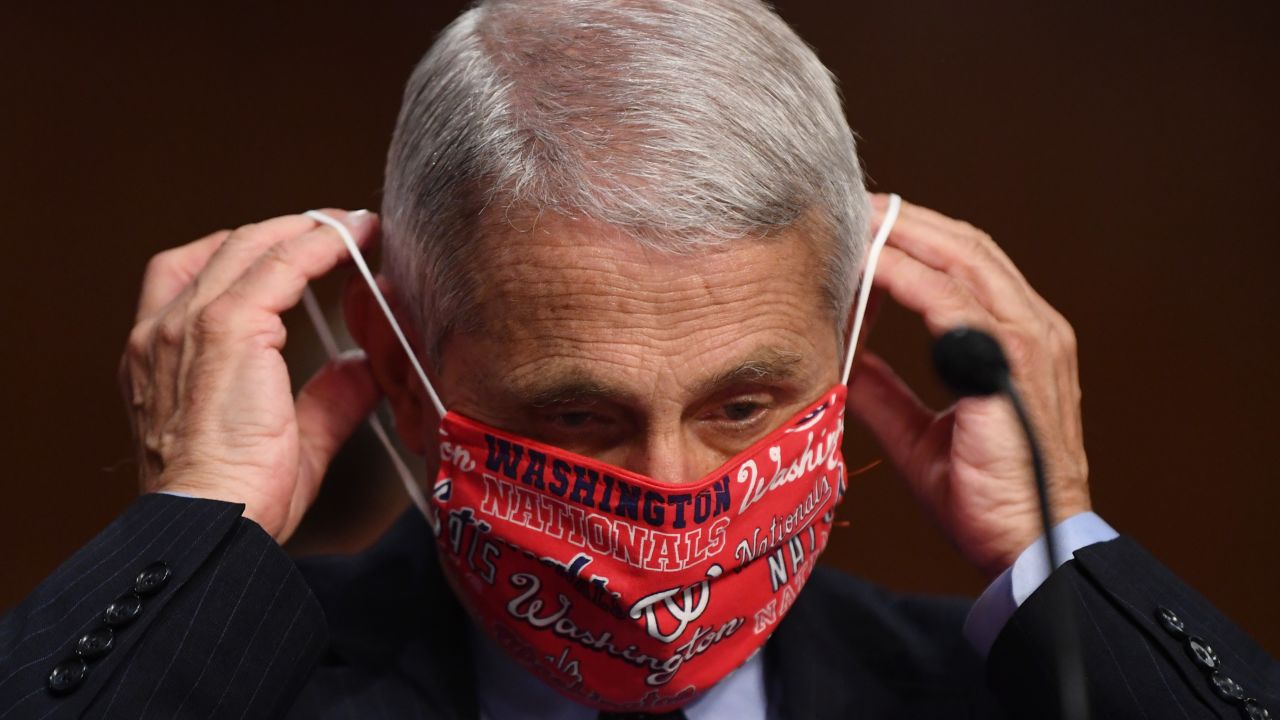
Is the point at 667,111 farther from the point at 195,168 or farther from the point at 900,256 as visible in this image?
the point at 195,168

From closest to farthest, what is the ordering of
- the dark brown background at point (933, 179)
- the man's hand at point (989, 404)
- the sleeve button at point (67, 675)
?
the sleeve button at point (67, 675) < the man's hand at point (989, 404) < the dark brown background at point (933, 179)

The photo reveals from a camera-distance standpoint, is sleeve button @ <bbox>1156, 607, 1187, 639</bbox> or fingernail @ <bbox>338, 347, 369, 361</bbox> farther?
fingernail @ <bbox>338, 347, 369, 361</bbox>

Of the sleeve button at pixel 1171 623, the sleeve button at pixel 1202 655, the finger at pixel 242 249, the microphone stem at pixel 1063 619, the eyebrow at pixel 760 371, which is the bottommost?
the sleeve button at pixel 1202 655

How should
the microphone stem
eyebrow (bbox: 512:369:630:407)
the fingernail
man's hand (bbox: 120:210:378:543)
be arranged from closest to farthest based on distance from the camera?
the microphone stem
eyebrow (bbox: 512:369:630:407)
man's hand (bbox: 120:210:378:543)
the fingernail

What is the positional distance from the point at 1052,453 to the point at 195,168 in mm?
2125

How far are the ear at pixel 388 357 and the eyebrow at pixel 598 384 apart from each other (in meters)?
0.32

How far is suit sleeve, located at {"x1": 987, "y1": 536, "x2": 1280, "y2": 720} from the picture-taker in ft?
5.92

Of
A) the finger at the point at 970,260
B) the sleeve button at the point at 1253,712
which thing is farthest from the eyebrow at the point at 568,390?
the sleeve button at the point at 1253,712

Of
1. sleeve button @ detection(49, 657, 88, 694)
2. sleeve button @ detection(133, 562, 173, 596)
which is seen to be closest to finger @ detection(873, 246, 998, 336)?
sleeve button @ detection(133, 562, 173, 596)

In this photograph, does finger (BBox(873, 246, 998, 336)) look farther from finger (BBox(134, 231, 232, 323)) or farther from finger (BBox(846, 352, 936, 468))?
finger (BBox(134, 231, 232, 323))

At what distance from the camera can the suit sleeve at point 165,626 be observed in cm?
167

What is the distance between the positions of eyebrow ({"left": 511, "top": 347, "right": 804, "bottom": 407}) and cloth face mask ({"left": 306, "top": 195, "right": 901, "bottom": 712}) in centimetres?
8

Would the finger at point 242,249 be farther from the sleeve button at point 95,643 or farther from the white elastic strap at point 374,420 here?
the sleeve button at point 95,643

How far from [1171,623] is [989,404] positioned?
423 mm
